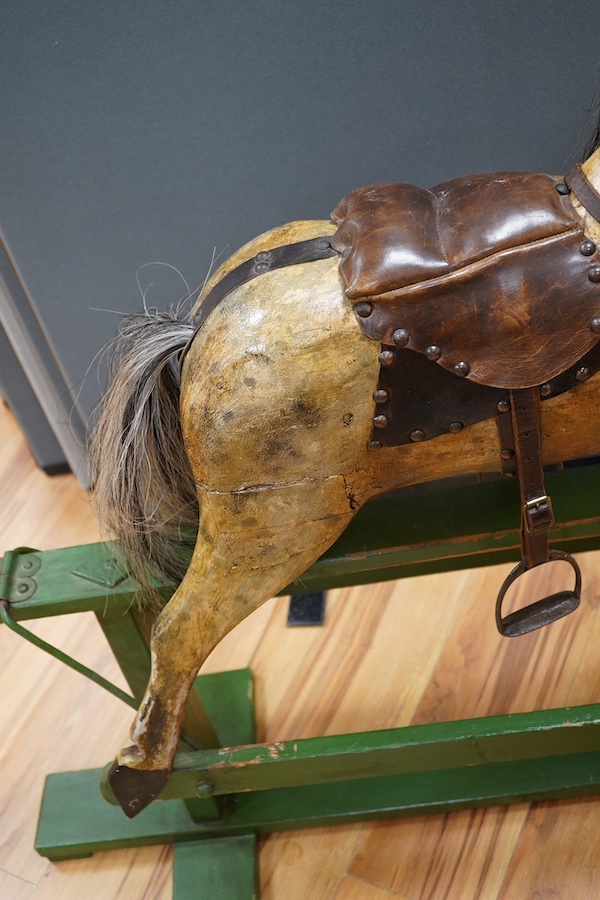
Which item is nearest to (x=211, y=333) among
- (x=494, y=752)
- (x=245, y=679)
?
(x=494, y=752)

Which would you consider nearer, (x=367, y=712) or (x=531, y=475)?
(x=531, y=475)

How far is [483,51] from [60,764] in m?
1.39

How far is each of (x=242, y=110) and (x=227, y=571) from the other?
80 centimetres

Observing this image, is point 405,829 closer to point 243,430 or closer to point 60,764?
point 60,764

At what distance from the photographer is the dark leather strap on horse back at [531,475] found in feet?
3.16

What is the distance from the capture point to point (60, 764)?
1.67 meters

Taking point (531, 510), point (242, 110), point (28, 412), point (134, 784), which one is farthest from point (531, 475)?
point (28, 412)

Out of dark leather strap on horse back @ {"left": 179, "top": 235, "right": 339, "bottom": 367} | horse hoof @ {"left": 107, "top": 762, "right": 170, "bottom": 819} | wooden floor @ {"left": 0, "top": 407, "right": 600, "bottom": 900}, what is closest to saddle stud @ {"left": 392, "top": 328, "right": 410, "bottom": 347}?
dark leather strap on horse back @ {"left": 179, "top": 235, "right": 339, "bottom": 367}

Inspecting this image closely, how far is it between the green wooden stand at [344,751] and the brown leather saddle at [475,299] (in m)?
0.26

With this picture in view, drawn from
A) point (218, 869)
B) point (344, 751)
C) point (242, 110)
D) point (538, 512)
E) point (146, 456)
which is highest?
point (242, 110)

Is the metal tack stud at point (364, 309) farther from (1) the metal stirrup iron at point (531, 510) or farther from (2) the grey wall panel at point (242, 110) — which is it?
(2) the grey wall panel at point (242, 110)

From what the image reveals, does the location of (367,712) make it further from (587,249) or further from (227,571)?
(587,249)

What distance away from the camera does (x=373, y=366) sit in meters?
0.95

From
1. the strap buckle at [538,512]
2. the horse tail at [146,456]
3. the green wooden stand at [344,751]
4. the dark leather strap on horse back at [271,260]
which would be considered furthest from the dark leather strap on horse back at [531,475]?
the horse tail at [146,456]
